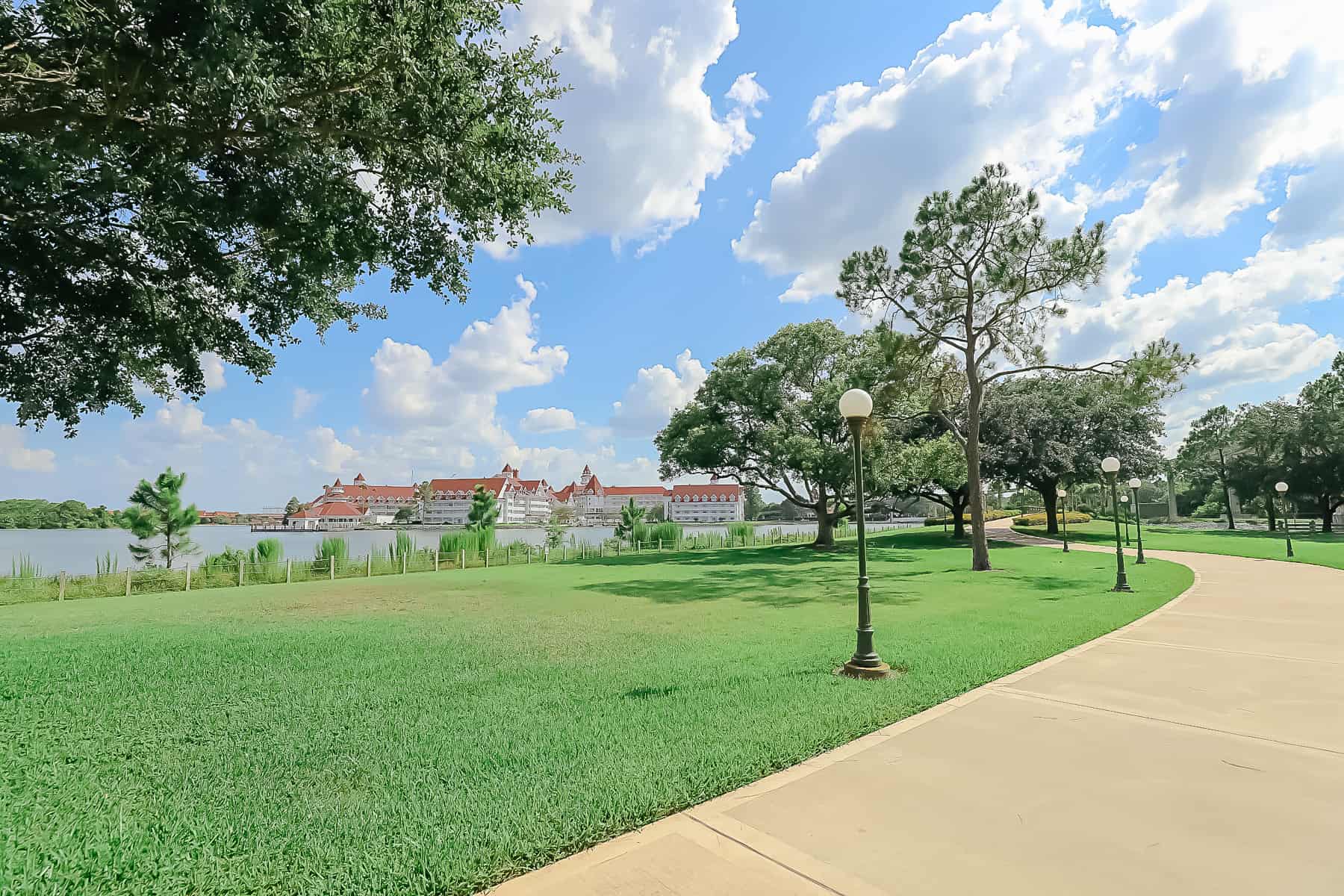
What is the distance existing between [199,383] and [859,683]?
34.0ft

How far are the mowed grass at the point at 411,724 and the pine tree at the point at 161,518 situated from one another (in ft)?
54.1

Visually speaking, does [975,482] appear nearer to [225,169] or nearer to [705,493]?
[225,169]

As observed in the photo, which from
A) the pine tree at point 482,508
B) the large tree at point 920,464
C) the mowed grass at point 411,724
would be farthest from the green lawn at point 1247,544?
the pine tree at point 482,508

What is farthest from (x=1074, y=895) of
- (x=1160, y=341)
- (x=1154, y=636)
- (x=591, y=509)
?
(x=591, y=509)

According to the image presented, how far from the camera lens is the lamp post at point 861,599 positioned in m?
6.66

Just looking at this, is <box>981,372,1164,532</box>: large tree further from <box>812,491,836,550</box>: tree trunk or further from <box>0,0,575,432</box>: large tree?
<box>0,0,575,432</box>: large tree

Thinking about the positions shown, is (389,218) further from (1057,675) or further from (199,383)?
(1057,675)

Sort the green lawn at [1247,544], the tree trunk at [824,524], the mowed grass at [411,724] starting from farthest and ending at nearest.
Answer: the tree trunk at [824,524], the green lawn at [1247,544], the mowed grass at [411,724]

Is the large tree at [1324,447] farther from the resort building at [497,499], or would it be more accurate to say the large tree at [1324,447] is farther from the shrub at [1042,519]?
the resort building at [497,499]

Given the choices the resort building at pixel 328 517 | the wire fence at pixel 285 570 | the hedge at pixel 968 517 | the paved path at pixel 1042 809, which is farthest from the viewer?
the resort building at pixel 328 517

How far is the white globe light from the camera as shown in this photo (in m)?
7.36

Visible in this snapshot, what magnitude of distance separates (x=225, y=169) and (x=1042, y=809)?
9751mm

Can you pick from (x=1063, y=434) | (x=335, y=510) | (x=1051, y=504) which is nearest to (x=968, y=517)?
(x=1051, y=504)

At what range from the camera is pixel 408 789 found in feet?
12.5
